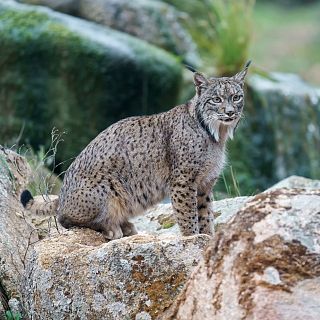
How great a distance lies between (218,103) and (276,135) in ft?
22.5

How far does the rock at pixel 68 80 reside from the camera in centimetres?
1270

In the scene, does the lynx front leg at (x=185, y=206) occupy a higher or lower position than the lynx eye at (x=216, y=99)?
lower

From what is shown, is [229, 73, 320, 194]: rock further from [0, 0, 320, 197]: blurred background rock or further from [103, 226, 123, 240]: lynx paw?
[103, 226, 123, 240]: lynx paw

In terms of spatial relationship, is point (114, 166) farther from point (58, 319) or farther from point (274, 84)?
point (274, 84)

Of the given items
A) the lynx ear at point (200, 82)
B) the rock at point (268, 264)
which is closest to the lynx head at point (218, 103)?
the lynx ear at point (200, 82)

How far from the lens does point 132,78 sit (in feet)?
42.2

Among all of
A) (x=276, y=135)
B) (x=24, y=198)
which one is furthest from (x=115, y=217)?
(x=276, y=135)

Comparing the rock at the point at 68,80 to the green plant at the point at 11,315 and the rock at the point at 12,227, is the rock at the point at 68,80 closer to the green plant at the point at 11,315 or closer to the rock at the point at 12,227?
the rock at the point at 12,227

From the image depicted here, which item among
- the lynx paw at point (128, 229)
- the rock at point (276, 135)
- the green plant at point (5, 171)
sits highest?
the green plant at point (5, 171)

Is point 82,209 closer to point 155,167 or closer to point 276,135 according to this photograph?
point 155,167

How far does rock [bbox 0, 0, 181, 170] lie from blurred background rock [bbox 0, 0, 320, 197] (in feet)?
0.04

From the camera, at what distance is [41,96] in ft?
42.1

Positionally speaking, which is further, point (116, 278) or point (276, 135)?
point (276, 135)

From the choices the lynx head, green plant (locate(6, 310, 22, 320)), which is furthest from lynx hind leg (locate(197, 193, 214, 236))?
green plant (locate(6, 310, 22, 320))
